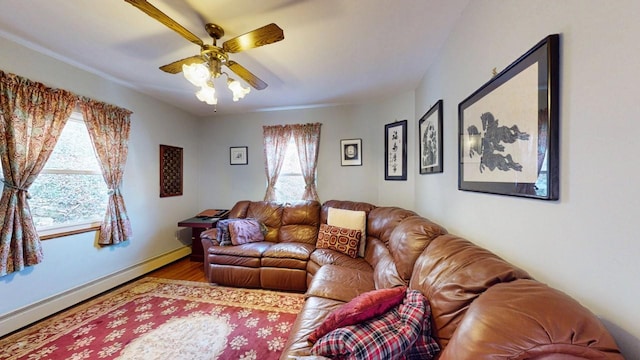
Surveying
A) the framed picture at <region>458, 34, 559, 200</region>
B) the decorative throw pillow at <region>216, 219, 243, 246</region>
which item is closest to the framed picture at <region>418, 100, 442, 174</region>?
the framed picture at <region>458, 34, 559, 200</region>

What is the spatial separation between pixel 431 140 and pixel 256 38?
189 centimetres

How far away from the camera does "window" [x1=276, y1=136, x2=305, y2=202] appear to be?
12.9ft

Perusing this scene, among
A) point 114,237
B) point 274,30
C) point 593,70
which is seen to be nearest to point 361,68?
point 274,30

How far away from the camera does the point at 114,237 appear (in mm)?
2707

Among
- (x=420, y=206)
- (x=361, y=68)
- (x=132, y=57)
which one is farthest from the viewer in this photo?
(x=420, y=206)

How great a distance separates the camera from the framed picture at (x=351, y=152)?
12.1ft

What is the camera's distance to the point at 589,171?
2.44 ft

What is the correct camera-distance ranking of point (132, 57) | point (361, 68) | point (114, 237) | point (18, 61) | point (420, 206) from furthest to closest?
point (420, 206) < point (114, 237) < point (361, 68) < point (132, 57) < point (18, 61)

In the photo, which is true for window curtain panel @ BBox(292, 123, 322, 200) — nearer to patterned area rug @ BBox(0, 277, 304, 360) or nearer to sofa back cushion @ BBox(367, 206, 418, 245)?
sofa back cushion @ BBox(367, 206, 418, 245)

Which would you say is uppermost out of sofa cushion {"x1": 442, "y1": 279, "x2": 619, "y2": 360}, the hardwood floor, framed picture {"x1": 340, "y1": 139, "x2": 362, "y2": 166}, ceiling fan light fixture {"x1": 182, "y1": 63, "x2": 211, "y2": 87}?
ceiling fan light fixture {"x1": 182, "y1": 63, "x2": 211, "y2": 87}

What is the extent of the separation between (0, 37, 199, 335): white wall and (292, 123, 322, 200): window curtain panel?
2081 millimetres

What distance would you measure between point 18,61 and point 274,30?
8.15 feet

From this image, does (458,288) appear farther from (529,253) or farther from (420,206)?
(420,206)

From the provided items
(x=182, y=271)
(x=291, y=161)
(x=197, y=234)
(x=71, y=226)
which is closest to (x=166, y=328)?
(x=182, y=271)
